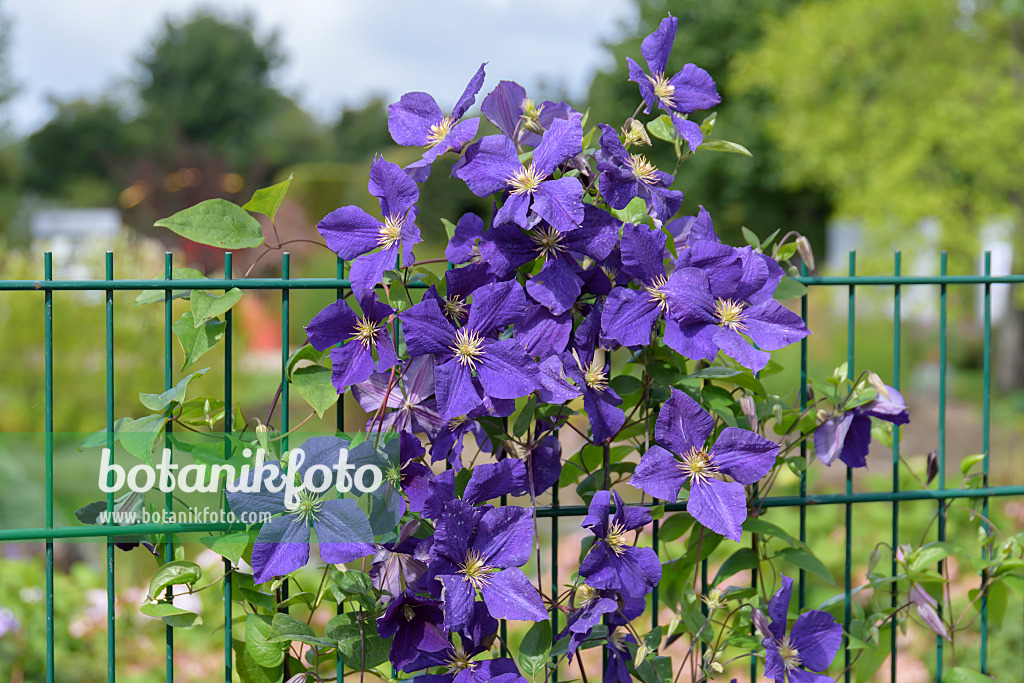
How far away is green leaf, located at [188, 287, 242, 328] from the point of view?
1.42m

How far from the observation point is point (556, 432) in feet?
4.71

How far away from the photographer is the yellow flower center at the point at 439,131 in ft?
4.52

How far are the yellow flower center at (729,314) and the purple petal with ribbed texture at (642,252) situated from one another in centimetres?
11

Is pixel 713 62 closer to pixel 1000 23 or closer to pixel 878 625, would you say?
pixel 1000 23

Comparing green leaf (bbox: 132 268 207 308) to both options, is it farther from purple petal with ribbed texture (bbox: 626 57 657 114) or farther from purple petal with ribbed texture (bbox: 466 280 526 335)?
purple petal with ribbed texture (bbox: 626 57 657 114)

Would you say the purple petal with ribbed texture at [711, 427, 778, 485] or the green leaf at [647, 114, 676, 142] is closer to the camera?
the purple petal with ribbed texture at [711, 427, 778, 485]

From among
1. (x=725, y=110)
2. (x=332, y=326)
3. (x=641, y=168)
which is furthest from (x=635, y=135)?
(x=725, y=110)

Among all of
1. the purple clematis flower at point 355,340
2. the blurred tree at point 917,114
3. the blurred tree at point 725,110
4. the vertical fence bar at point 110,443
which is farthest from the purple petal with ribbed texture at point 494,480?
the blurred tree at point 725,110

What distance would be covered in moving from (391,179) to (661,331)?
0.55m

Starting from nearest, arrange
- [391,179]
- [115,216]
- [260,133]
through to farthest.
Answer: [391,179]
[115,216]
[260,133]

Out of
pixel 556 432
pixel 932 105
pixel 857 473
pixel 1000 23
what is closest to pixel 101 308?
pixel 857 473

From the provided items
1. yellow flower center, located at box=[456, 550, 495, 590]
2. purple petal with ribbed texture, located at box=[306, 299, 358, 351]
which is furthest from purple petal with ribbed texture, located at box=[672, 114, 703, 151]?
yellow flower center, located at box=[456, 550, 495, 590]

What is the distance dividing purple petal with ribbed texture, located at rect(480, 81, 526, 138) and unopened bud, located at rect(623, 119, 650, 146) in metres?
0.19

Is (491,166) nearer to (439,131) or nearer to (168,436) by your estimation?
(439,131)
